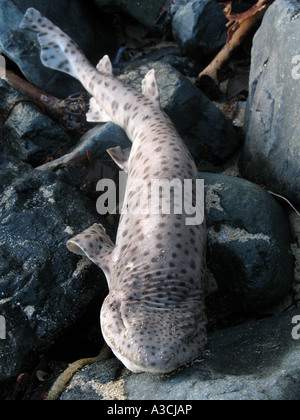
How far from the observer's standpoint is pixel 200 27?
6.62 metres

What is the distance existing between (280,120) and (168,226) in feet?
6.80

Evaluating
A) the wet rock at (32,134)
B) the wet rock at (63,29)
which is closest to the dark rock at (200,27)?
the wet rock at (63,29)

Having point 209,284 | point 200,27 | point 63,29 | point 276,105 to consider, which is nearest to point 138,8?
point 200,27

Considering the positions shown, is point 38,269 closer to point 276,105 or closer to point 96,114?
point 96,114

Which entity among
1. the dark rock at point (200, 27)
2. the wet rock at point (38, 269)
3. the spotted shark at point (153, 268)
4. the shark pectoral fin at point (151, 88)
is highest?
the dark rock at point (200, 27)

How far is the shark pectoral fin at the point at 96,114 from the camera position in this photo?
5.66m

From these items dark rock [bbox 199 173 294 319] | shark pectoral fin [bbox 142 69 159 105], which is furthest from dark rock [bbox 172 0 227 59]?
dark rock [bbox 199 173 294 319]

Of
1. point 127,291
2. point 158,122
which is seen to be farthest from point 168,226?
point 158,122

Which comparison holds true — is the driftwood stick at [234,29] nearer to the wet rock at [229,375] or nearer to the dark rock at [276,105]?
the dark rock at [276,105]

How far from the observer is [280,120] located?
4688 mm

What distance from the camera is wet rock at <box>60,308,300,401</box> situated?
2.57 metres

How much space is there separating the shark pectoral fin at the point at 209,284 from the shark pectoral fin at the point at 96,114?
9.07 feet

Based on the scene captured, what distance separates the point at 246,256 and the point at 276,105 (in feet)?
5.98

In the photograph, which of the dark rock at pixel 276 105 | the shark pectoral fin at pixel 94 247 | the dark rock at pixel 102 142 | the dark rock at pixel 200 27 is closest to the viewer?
the shark pectoral fin at pixel 94 247
